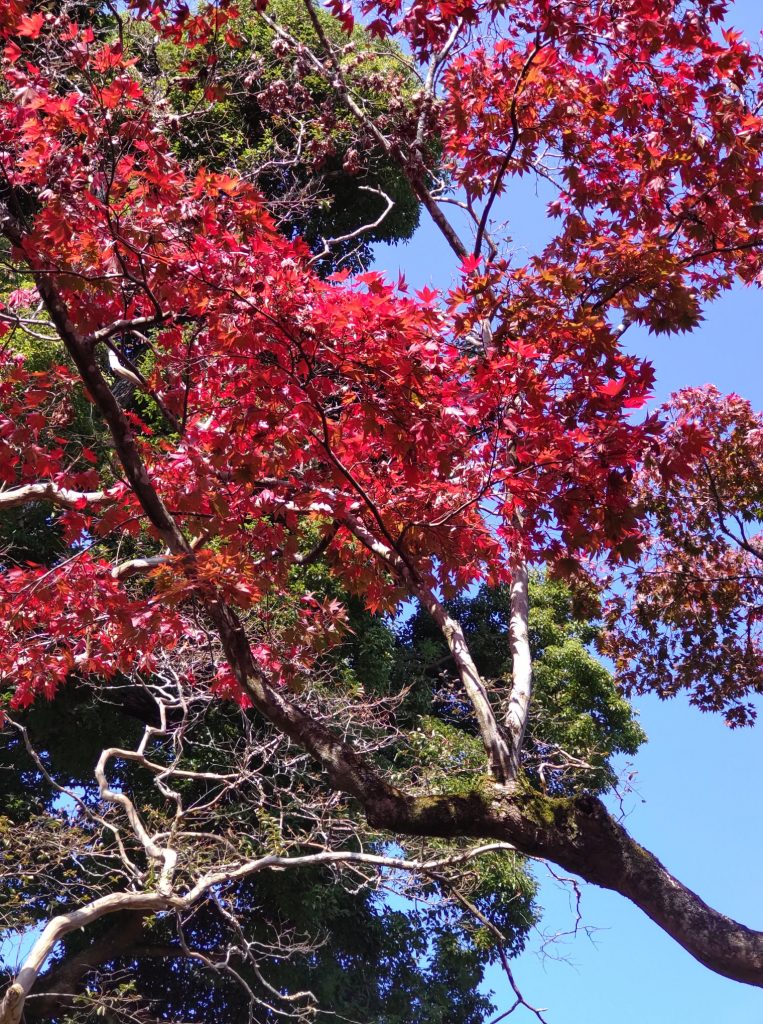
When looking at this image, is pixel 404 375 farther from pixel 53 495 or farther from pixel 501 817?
pixel 53 495

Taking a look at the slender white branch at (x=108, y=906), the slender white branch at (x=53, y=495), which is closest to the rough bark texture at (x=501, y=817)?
the slender white branch at (x=53, y=495)

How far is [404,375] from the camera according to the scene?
13.7 feet

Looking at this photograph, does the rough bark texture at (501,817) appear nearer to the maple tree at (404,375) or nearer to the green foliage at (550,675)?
the maple tree at (404,375)

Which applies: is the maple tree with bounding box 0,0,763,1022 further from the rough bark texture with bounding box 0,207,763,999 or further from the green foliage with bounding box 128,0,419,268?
the green foliage with bounding box 128,0,419,268

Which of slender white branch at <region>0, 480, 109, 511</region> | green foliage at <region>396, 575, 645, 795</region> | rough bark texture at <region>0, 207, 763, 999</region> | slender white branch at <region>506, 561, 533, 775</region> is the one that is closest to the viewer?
rough bark texture at <region>0, 207, 763, 999</region>

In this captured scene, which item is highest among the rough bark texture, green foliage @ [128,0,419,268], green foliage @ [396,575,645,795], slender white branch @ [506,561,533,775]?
green foliage @ [128,0,419,268]

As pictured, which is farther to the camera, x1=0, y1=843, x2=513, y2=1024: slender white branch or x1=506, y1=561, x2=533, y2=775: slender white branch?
x1=0, y1=843, x2=513, y2=1024: slender white branch

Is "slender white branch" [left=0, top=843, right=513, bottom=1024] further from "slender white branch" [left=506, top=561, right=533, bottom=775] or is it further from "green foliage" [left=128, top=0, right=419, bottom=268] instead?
"green foliage" [left=128, top=0, right=419, bottom=268]

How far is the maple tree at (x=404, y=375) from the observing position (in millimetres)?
4160

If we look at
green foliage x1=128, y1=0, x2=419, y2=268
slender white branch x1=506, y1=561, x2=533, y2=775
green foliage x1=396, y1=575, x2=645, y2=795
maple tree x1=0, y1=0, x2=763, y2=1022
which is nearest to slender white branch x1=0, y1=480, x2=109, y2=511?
maple tree x1=0, y1=0, x2=763, y2=1022

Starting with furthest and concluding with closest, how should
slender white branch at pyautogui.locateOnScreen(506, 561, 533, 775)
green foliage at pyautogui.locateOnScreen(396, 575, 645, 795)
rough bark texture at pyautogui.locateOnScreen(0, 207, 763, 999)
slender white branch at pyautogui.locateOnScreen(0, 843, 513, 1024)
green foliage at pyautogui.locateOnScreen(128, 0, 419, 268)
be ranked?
1. green foliage at pyautogui.locateOnScreen(396, 575, 645, 795)
2. green foliage at pyautogui.locateOnScreen(128, 0, 419, 268)
3. slender white branch at pyautogui.locateOnScreen(0, 843, 513, 1024)
4. slender white branch at pyautogui.locateOnScreen(506, 561, 533, 775)
5. rough bark texture at pyautogui.locateOnScreen(0, 207, 763, 999)

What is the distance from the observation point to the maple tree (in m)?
4.16

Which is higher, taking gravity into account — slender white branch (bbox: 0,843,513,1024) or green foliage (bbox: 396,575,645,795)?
green foliage (bbox: 396,575,645,795)

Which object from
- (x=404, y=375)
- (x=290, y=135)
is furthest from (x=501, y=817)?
(x=290, y=135)
